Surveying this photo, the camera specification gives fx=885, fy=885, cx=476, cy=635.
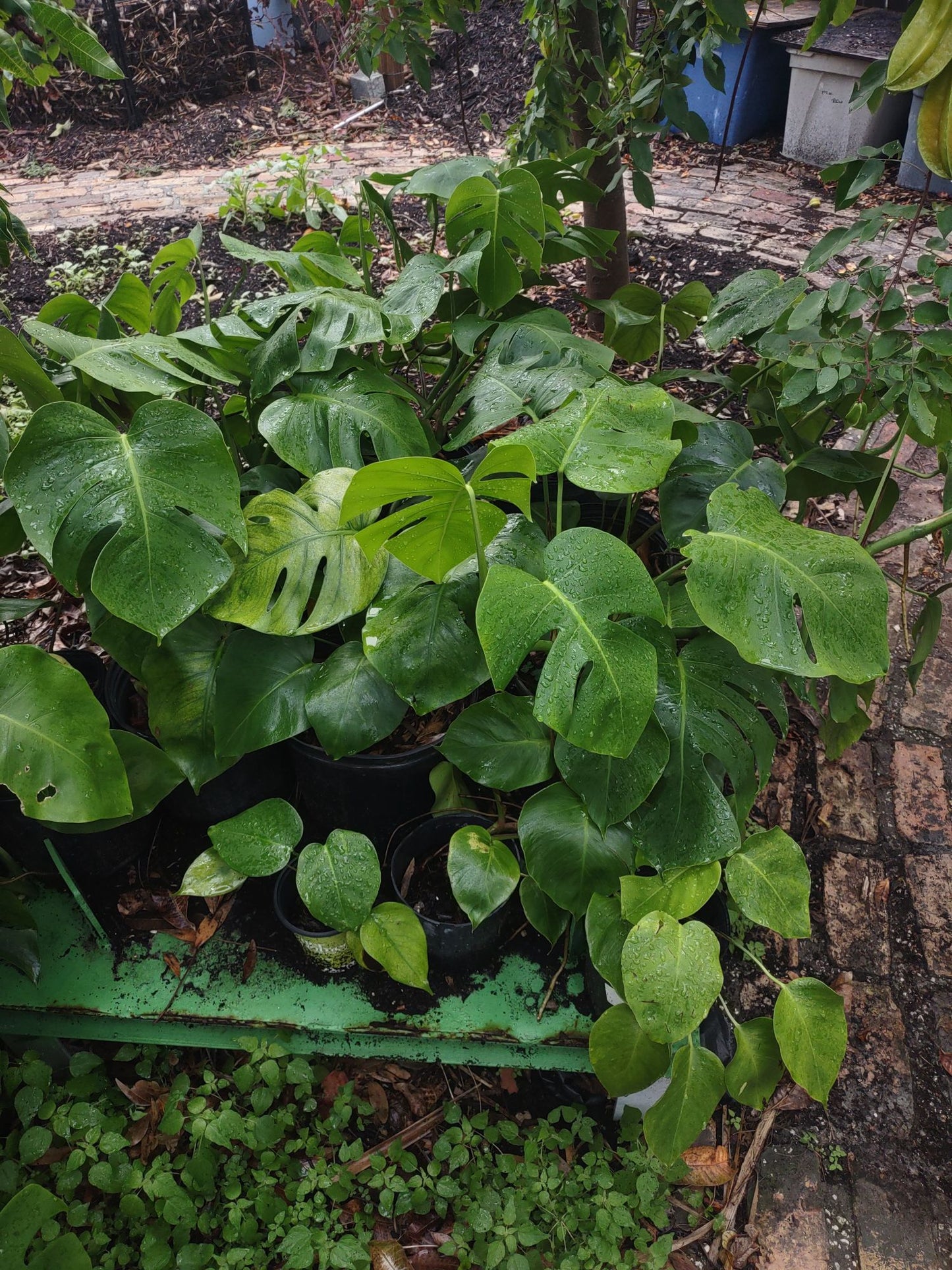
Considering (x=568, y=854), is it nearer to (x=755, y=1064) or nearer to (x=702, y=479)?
(x=755, y=1064)

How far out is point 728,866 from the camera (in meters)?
1.39

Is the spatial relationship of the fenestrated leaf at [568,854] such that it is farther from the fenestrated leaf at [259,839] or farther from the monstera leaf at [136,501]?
the monstera leaf at [136,501]

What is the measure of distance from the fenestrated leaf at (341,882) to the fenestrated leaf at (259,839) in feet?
0.24

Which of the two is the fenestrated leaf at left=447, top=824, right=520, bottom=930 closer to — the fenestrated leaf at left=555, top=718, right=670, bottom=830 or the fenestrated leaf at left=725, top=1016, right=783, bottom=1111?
the fenestrated leaf at left=555, top=718, right=670, bottom=830

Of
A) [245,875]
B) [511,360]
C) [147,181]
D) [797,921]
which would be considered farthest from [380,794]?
[147,181]

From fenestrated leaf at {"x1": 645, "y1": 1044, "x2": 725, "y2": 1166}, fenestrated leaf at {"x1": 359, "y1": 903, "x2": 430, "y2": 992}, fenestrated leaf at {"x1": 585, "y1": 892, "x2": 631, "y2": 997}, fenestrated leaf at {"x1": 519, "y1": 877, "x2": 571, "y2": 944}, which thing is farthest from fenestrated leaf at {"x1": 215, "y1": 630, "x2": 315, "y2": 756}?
fenestrated leaf at {"x1": 645, "y1": 1044, "x2": 725, "y2": 1166}

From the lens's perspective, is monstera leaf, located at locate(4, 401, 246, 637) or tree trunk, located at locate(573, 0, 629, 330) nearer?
monstera leaf, located at locate(4, 401, 246, 637)

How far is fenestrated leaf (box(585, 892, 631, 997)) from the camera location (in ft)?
4.39

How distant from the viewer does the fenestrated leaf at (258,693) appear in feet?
4.90

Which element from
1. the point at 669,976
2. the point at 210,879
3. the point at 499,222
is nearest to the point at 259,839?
→ the point at 210,879

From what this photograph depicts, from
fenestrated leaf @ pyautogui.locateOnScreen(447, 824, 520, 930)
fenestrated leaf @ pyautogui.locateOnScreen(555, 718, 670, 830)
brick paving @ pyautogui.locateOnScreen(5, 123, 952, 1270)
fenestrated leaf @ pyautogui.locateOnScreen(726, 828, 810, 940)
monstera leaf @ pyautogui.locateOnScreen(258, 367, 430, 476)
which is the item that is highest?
monstera leaf @ pyautogui.locateOnScreen(258, 367, 430, 476)

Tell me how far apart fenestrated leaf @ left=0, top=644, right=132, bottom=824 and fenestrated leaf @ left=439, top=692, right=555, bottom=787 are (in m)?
0.51

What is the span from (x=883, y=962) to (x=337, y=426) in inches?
59.6

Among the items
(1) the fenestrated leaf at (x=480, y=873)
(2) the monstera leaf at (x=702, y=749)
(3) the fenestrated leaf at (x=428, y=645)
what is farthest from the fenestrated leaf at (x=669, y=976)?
(3) the fenestrated leaf at (x=428, y=645)
